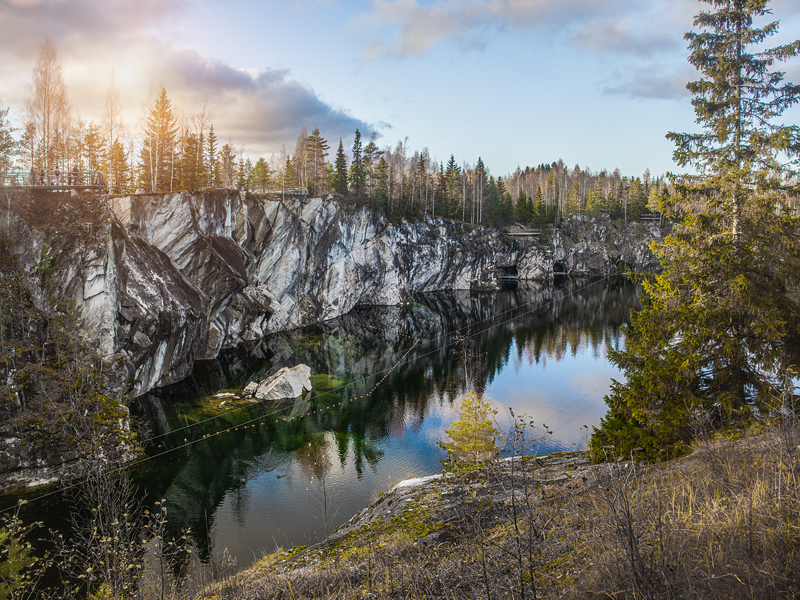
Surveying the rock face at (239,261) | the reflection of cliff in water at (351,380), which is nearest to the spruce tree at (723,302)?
the reflection of cliff in water at (351,380)

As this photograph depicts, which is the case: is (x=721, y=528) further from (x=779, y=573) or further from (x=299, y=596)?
(x=299, y=596)

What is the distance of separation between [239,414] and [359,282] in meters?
36.8

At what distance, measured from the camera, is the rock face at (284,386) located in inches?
1104

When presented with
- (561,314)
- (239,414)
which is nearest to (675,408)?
(239,414)

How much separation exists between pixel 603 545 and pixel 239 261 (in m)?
41.7

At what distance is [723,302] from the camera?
10.1 m

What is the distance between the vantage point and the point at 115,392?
856 inches

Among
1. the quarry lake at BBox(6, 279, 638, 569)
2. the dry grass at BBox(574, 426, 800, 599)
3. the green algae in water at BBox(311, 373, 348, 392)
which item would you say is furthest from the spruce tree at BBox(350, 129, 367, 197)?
the dry grass at BBox(574, 426, 800, 599)

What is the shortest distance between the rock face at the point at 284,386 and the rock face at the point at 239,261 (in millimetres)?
7031

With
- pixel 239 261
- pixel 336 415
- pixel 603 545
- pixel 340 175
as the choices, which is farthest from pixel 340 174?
pixel 603 545

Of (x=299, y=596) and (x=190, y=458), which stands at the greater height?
(x=299, y=596)

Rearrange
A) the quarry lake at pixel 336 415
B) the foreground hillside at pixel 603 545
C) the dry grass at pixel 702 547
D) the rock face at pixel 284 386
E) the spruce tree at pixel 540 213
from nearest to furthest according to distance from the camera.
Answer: the dry grass at pixel 702 547 < the foreground hillside at pixel 603 545 < the quarry lake at pixel 336 415 < the rock face at pixel 284 386 < the spruce tree at pixel 540 213

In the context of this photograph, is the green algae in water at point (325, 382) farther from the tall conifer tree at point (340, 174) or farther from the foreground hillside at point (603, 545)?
the tall conifer tree at point (340, 174)

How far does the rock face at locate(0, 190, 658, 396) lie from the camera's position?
24422mm
